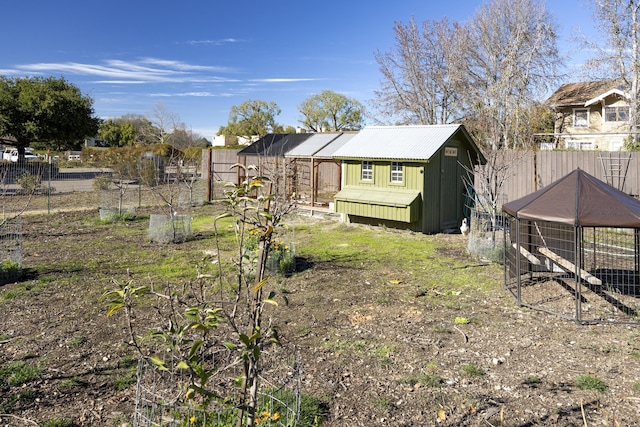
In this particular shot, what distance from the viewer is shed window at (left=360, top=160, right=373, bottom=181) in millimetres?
14078

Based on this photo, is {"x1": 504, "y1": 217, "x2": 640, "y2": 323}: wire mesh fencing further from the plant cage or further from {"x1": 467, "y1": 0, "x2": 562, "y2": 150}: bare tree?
{"x1": 467, "y1": 0, "x2": 562, "y2": 150}: bare tree

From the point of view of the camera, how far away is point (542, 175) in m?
17.8

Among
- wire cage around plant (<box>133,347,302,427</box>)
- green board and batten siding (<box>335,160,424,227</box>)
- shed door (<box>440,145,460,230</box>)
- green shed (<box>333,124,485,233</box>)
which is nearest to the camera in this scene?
wire cage around plant (<box>133,347,302,427</box>)

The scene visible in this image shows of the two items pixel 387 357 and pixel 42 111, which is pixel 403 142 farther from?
pixel 42 111

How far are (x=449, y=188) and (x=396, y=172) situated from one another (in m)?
1.70

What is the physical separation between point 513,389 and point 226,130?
47854 mm

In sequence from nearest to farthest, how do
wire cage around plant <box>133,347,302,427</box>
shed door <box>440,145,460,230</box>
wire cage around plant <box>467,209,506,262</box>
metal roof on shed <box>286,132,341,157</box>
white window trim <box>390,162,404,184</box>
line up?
wire cage around plant <box>133,347,302,427</box>, wire cage around plant <box>467,209,506,262</box>, white window trim <box>390,162,404,184</box>, shed door <box>440,145,460,230</box>, metal roof on shed <box>286,132,341,157</box>

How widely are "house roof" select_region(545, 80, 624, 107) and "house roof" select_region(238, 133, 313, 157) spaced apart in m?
18.5

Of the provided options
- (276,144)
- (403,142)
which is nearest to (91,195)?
(276,144)

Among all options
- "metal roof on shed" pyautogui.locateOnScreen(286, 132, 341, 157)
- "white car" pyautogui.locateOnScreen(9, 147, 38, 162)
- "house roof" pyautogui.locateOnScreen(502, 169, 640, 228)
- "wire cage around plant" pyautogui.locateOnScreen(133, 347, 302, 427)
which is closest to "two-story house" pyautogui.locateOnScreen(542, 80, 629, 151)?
"metal roof on shed" pyautogui.locateOnScreen(286, 132, 341, 157)

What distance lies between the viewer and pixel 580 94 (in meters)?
31.8

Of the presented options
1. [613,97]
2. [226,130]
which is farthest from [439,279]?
[226,130]

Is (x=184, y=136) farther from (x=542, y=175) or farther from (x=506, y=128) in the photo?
(x=542, y=175)

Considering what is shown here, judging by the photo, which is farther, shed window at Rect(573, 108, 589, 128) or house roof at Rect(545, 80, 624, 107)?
shed window at Rect(573, 108, 589, 128)
